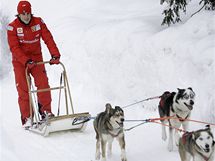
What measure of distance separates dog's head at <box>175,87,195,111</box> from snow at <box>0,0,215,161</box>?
61cm

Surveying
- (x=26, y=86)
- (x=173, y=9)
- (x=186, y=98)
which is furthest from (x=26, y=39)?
(x=173, y=9)

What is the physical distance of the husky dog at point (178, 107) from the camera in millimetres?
5363

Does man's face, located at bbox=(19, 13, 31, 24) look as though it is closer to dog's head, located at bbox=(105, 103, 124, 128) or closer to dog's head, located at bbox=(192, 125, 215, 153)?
dog's head, located at bbox=(105, 103, 124, 128)

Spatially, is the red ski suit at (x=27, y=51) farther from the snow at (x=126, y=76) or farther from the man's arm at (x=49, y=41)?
the snow at (x=126, y=76)

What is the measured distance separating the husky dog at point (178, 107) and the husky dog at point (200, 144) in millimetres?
986

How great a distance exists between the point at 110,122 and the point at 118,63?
3968 millimetres

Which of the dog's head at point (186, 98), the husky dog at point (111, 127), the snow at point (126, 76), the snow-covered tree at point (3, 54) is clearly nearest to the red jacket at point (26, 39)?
the snow at point (126, 76)

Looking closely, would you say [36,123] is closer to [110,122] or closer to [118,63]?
[110,122]

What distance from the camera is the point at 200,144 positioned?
4121 mm

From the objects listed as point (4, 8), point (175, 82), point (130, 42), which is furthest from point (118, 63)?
point (4, 8)

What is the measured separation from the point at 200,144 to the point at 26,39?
347 cm

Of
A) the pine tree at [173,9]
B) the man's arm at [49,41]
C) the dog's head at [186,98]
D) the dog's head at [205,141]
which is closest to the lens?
the dog's head at [205,141]

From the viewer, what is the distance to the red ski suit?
6582 mm

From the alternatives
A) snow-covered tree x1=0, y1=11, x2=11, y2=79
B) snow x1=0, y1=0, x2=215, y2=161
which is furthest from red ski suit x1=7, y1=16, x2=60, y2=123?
snow-covered tree x1=0, y1=11, x2=11, y2=79
